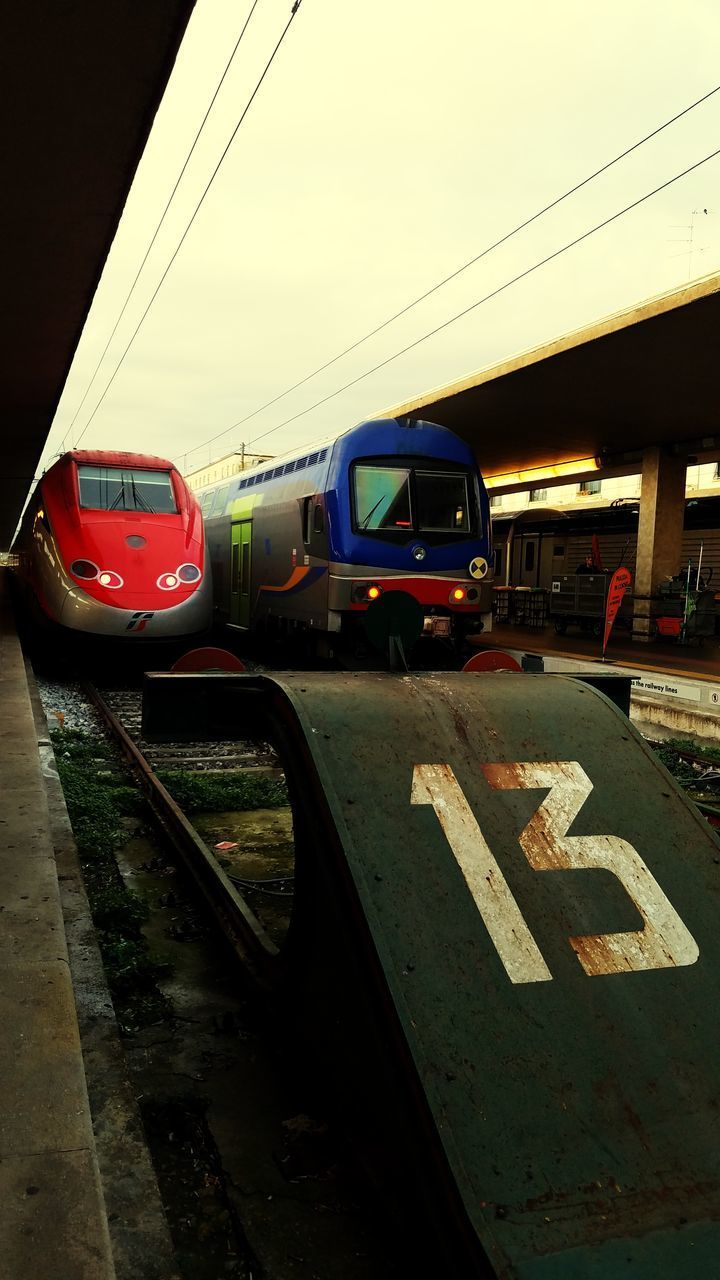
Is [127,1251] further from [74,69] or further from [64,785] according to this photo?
[74,69]

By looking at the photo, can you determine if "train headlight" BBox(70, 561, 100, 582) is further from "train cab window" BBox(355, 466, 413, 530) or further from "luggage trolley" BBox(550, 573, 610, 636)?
"luggage trolley" BBox(550, 573, 610, 636)

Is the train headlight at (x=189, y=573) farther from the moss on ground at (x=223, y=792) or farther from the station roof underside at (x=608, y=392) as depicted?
the station roof underside at (x=608, y=392)

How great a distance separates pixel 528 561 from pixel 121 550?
932 inches

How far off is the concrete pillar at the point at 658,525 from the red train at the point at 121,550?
37.6 feet

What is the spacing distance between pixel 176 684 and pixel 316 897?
39.8 inches

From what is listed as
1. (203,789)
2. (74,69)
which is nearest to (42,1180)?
(203,789)

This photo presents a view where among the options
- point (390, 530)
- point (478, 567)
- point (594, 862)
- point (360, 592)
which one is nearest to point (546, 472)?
point (478, 567)

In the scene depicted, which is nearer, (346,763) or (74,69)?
(346,763)

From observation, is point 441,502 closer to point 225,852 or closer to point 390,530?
point 390,530

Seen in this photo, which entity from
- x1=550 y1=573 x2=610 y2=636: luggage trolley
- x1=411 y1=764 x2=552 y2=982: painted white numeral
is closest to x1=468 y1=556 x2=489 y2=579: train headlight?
x1=550 y1=573 x2=610 y2=636: luggage trolley

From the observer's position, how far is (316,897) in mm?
2916

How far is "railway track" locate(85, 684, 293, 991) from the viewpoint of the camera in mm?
3998

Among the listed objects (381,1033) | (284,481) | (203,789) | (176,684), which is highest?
(284,481)

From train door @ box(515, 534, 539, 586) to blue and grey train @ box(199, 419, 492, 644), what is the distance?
2047 cm
